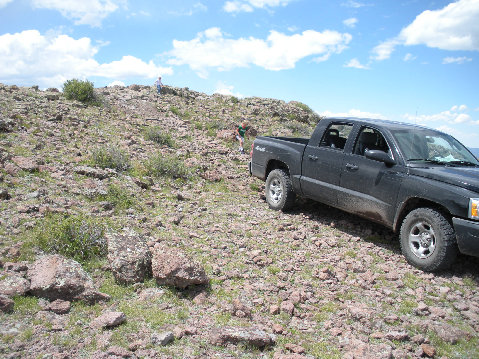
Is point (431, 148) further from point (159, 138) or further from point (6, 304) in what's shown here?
point (159, 138)

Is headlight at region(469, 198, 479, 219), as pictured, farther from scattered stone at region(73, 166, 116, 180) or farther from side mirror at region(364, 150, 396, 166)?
scattered stone at region(73, 166, 116, 180)

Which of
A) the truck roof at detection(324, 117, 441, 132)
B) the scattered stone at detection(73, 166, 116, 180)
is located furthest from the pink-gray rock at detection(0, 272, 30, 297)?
the truck roof at detection(324, 117, 441, 132)

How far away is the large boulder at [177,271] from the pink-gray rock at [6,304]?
4.98 feet

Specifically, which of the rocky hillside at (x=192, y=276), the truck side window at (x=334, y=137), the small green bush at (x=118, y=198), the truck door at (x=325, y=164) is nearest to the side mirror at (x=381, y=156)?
the truck door at (x=325, y=164)

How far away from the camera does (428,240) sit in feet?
16.4

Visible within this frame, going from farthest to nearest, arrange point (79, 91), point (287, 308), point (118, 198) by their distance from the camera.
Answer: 1. point (79, 91)
2. point (118, 198)
3. point (287, 308)


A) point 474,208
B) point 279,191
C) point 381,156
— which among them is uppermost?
point 381,156

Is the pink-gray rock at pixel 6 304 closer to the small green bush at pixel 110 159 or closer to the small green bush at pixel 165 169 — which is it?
the small green bush at pixel 110 159

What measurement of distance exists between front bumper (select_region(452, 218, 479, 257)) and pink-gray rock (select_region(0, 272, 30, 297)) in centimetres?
513

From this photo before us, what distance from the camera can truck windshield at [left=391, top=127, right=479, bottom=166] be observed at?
5594 mm

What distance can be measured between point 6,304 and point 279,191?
17.2 ft

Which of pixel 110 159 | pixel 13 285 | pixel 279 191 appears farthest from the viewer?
pixel 110 159

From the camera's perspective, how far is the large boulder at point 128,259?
4.54 meters

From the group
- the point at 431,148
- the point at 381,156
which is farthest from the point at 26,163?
the point at 431,148
